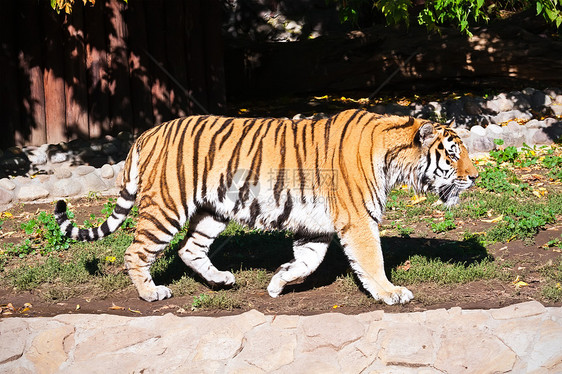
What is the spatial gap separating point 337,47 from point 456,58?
7.80ft

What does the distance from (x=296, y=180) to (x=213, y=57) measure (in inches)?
265

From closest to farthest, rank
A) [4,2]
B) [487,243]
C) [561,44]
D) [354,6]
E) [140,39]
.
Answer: [487,243] < [4,2] < [140,39] < [354,6] < [561,44]

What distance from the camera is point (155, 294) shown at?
6.08m

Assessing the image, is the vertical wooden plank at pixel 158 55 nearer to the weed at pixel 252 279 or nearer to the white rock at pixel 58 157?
the white rock at pixel 58 157

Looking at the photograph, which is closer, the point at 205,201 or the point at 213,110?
the point at 205,201

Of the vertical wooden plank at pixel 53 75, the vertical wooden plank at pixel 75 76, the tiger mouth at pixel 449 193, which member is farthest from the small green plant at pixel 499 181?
the vertical wooden plank at pixel 53 75

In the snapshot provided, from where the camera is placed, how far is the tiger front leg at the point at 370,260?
5.76 meters

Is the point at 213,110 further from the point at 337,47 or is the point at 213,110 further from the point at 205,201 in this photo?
the point at 205,201

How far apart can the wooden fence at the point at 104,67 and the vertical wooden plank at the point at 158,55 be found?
0.6 inches

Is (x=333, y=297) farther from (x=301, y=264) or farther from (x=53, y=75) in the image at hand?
(x=53, y=75)

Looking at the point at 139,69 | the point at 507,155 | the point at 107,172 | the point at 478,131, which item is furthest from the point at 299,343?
the point at 139,69

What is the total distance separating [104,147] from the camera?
429 inches

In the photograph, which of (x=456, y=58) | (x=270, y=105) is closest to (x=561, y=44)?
(x=456, y=58)

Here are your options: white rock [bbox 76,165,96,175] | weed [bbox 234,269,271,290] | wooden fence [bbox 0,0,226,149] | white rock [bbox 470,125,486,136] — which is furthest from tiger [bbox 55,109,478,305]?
wooden fence [bbox 0,0,226,149]
